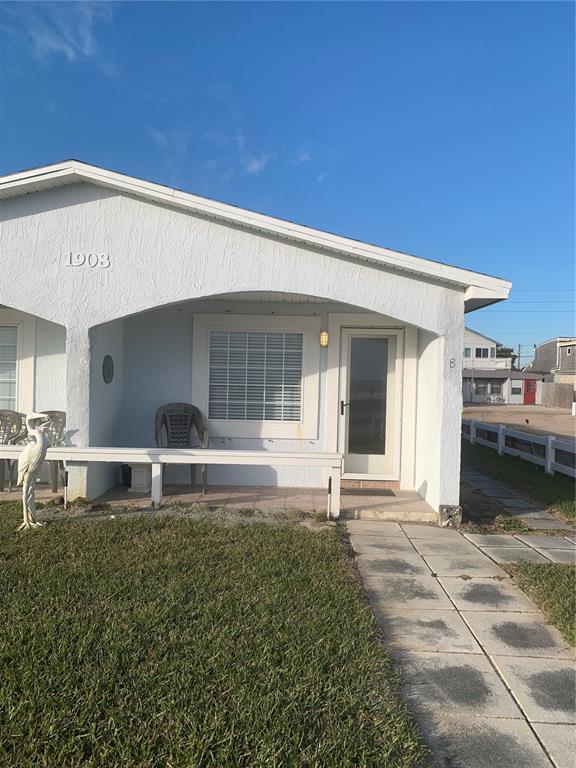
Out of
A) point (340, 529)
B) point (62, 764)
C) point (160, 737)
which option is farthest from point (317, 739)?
point (340, 529)

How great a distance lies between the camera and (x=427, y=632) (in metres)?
3.49

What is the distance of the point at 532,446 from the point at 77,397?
356 inches

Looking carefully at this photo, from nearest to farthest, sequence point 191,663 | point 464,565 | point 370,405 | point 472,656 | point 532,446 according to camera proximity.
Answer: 1. point 191,663
2. point 472,656
3. point 464,565
4. point 370,405
5. point 532,446

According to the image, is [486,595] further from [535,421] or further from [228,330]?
[535,421]

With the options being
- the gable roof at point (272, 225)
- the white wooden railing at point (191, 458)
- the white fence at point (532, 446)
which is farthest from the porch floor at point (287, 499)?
the white fence at point (532, 446)

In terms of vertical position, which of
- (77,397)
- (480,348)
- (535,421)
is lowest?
(535,421)

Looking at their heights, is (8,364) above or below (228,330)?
below

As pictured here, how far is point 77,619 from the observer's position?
3289mm

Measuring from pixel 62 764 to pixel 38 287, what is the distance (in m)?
5.17

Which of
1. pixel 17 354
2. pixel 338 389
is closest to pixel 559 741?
pixel 338 389

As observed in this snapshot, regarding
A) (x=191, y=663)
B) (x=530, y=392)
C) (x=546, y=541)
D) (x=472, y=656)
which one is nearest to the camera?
(x=191, y=663)

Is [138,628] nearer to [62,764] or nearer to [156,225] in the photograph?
[62,764]

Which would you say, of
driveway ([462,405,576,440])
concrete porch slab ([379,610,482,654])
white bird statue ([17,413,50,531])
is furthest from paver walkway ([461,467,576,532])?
driveway ([462,405,576,440])

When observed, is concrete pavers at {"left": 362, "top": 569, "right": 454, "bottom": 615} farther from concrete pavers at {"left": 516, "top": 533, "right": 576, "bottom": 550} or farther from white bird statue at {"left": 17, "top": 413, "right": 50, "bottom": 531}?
white bird statue at {"left": 17, "top": 413, "right": 50, "bottom": 531}
